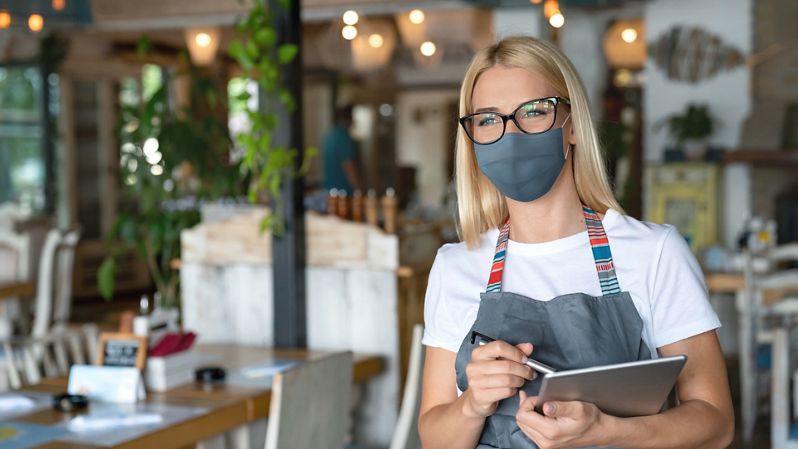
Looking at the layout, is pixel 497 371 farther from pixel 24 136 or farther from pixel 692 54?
pixel 24 136

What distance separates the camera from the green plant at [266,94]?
386 centimetres

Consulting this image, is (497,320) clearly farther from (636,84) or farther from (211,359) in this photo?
(636,84)

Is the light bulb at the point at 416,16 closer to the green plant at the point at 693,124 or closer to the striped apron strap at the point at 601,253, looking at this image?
the green plant at the point at 693,124

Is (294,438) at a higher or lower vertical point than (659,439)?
lower

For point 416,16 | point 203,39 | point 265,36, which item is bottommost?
point 265,36

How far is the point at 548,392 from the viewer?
1432mm

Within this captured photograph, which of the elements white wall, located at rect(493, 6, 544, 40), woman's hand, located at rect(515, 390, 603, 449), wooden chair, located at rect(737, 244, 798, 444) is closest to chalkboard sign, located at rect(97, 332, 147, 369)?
woman's hand, located at rect(515, 390, 603, 449)

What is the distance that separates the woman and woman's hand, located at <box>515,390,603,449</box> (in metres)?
0.03

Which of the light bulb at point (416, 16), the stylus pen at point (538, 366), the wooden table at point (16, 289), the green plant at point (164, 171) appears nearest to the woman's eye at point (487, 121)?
the stylus pen at point (538, 366)

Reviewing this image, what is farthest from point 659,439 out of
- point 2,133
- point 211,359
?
point 2,133

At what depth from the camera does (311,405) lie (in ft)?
8.51

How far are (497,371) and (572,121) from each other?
18.0 inches

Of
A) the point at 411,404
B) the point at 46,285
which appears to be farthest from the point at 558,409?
the point at 46,285

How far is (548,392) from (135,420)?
1.71m
